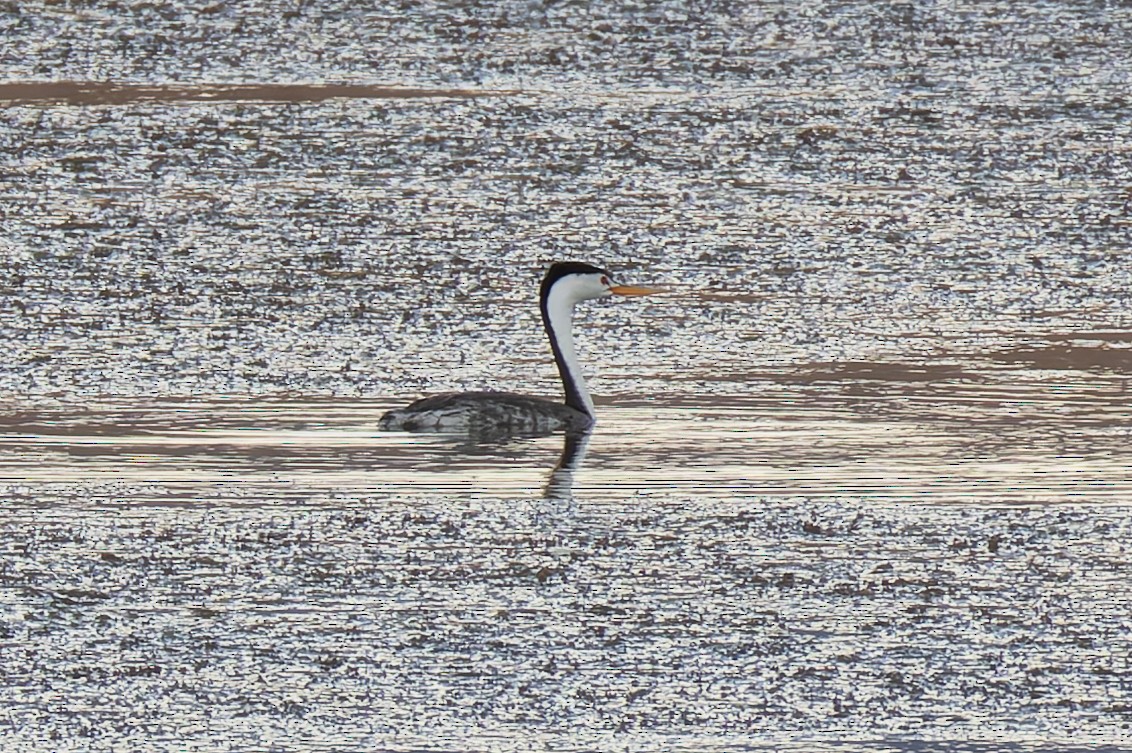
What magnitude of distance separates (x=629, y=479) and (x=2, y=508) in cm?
213

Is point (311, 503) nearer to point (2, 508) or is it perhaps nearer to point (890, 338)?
point (2, 508)

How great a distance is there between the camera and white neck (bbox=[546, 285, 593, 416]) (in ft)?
36.4

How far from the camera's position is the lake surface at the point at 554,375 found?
7105mm

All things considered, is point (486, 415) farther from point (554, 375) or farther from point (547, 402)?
point (554, 375)

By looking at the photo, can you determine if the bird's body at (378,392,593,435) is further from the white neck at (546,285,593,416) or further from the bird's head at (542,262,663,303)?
the bird's head at (542,262,663,303)

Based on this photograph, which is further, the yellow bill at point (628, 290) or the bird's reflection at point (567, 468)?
the yellow bill at point (628, 290)

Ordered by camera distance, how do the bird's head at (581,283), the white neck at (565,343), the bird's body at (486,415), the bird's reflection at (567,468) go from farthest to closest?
the bird's head at (581,283) → the white neck at (565,343) → the bird's body at (486,415) → the bird's reflection at (567,468)

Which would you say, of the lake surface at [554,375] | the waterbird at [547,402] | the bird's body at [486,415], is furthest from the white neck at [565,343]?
the lake surface at [554,375]

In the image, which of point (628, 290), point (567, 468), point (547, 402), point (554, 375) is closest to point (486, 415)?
point (547, 402)

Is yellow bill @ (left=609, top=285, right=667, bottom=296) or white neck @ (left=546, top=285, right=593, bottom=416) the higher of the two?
white neck @ (left=546, top=285, right=593, bottom=416)

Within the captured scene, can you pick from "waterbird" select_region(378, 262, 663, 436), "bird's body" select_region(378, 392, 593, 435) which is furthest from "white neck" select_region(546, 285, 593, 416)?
"bird's body" select_region(378, 392, 593, 435)

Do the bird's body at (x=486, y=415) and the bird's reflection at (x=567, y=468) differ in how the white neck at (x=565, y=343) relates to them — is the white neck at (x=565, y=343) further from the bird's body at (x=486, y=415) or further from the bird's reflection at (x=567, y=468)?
the bird's reflection at (x=567, y=468)

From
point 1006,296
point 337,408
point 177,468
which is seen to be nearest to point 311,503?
point 177,468

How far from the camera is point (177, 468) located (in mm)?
9742
